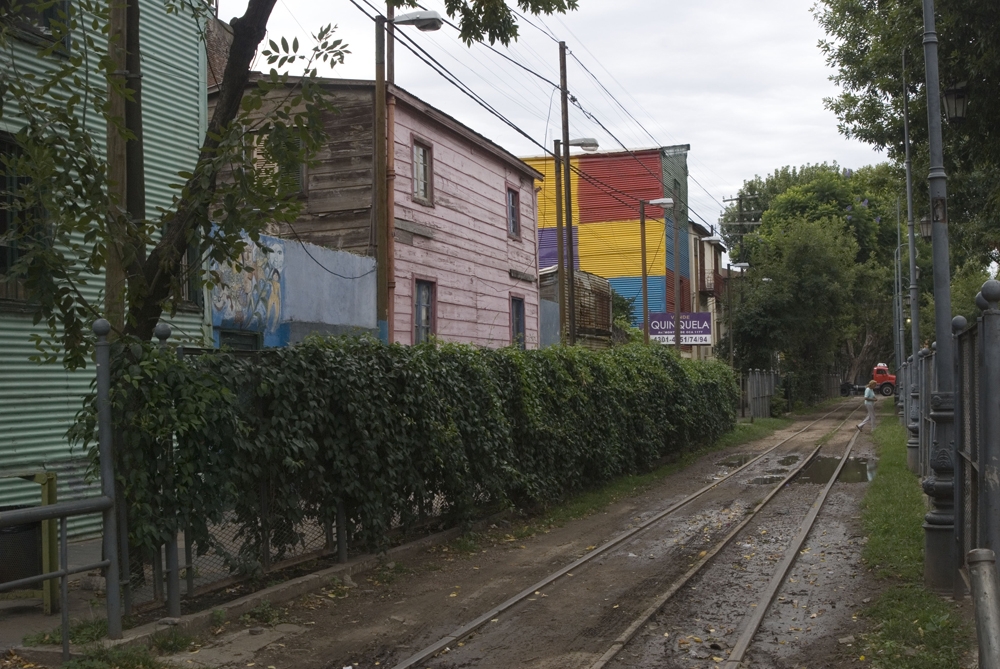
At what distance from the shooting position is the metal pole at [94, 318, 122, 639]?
7.14 meters

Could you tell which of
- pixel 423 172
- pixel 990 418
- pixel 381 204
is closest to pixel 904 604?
pixel 990 418

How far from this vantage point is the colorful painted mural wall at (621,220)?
45.6 metres

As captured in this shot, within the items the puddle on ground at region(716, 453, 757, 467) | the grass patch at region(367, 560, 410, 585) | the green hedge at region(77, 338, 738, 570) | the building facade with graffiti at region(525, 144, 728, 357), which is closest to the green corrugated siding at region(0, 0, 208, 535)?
the green hedge at region(77, 338, 738, 570)

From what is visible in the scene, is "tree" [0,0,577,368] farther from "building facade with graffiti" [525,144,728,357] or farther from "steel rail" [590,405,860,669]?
"building facade with graffiti" [525,144,728,357]

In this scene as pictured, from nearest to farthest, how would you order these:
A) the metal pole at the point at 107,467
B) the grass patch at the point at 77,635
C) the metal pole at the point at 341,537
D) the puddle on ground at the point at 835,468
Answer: the grass patch at the point at 77,635, the metal pole at the point at 107,467, the metal pole at the point at 341,537, the puddle on ground at the point at 835,468

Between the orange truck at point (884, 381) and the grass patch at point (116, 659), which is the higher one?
the orange truck at point (884, 381)

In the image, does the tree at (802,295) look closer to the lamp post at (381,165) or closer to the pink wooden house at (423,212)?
the pink wooden house at (423,212)

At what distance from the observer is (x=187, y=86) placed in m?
15.3

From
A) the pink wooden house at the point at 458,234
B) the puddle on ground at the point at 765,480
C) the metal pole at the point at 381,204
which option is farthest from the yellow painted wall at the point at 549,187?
the metal pole at the point at 381,204

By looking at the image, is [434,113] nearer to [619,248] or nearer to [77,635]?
[77,635]

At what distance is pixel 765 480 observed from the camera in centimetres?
1962

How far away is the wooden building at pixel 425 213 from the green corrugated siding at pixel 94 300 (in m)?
3.85

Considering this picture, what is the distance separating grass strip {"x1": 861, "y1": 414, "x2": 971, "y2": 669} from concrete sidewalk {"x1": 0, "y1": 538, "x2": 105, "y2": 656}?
584 cm

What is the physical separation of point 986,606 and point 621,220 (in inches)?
1707
